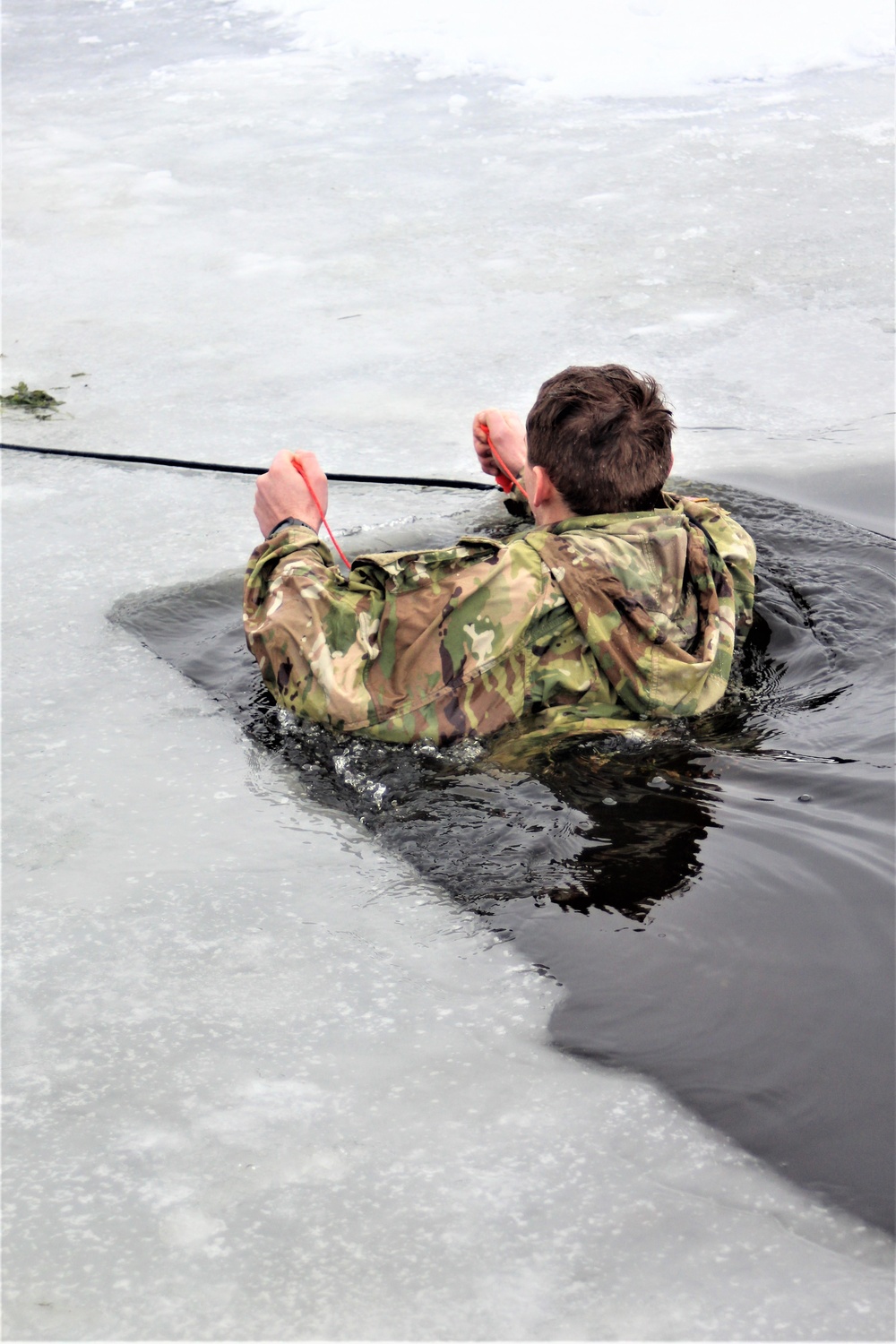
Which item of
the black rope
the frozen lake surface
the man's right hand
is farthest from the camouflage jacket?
the black rope

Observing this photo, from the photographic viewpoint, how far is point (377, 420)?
4.48m

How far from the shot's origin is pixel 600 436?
8.41 ft

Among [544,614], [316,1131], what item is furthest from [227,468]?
[316,1131]

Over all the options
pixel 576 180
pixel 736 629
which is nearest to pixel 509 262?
pixel 576 180

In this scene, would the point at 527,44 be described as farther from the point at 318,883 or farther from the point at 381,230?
the point at 318,883

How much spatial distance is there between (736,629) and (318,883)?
1222 mm

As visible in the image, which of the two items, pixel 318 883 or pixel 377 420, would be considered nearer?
pixel 318 883

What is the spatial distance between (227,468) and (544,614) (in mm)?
1744

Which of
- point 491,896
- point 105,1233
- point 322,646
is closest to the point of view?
point 105,1233

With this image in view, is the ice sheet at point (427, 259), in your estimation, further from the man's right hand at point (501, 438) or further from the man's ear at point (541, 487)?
the man's ear at point (541, 487)

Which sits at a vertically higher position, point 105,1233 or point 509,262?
point 509,262

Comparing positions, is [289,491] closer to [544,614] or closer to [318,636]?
A: [318,636]

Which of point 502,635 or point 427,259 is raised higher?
point 427,259

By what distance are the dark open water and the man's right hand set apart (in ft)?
2.27
